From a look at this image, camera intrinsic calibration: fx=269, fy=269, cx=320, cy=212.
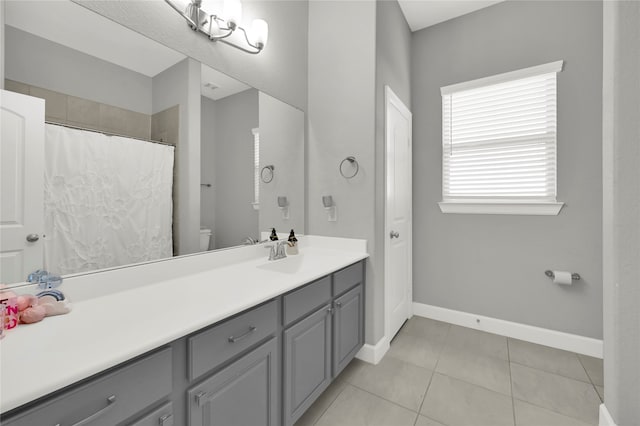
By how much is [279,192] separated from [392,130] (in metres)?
1.15

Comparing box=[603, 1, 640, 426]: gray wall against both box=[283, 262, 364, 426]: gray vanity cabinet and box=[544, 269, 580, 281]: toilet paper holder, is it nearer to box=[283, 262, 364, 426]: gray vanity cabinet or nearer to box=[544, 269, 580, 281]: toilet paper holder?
box=[544, 269, 580, 281]: toilet paper holder

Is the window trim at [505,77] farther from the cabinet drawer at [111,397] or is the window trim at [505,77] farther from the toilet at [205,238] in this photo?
the cabinet drawer at [111,397]

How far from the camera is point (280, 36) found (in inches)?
83.4

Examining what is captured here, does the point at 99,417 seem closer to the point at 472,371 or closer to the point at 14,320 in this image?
the point at 14,320

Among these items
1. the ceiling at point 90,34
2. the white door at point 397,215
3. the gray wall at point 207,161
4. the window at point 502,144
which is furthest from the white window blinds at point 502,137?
the ceiling at point 90,34

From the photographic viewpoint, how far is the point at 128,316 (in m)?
0.93

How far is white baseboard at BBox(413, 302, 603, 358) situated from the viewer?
2227 mm

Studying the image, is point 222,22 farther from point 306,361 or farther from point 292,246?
point 306,361

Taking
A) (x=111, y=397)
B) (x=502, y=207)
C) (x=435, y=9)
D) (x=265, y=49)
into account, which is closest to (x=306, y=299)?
(x=111, y=397)

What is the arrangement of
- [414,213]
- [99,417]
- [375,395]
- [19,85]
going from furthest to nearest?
1. [414,213]
2. [375,395]
3. [19,85]
4. [99,417]

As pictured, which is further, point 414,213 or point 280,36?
point 414,213

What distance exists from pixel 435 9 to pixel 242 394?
11.4ft

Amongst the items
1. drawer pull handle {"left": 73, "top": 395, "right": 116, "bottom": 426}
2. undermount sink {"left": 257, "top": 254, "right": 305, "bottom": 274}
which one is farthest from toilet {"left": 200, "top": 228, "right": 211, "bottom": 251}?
drawer pull handle {"left": 73, "top": 395, "right": 116, "bottom": 426}

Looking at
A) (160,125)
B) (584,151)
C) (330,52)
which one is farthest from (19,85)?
(584,151)
